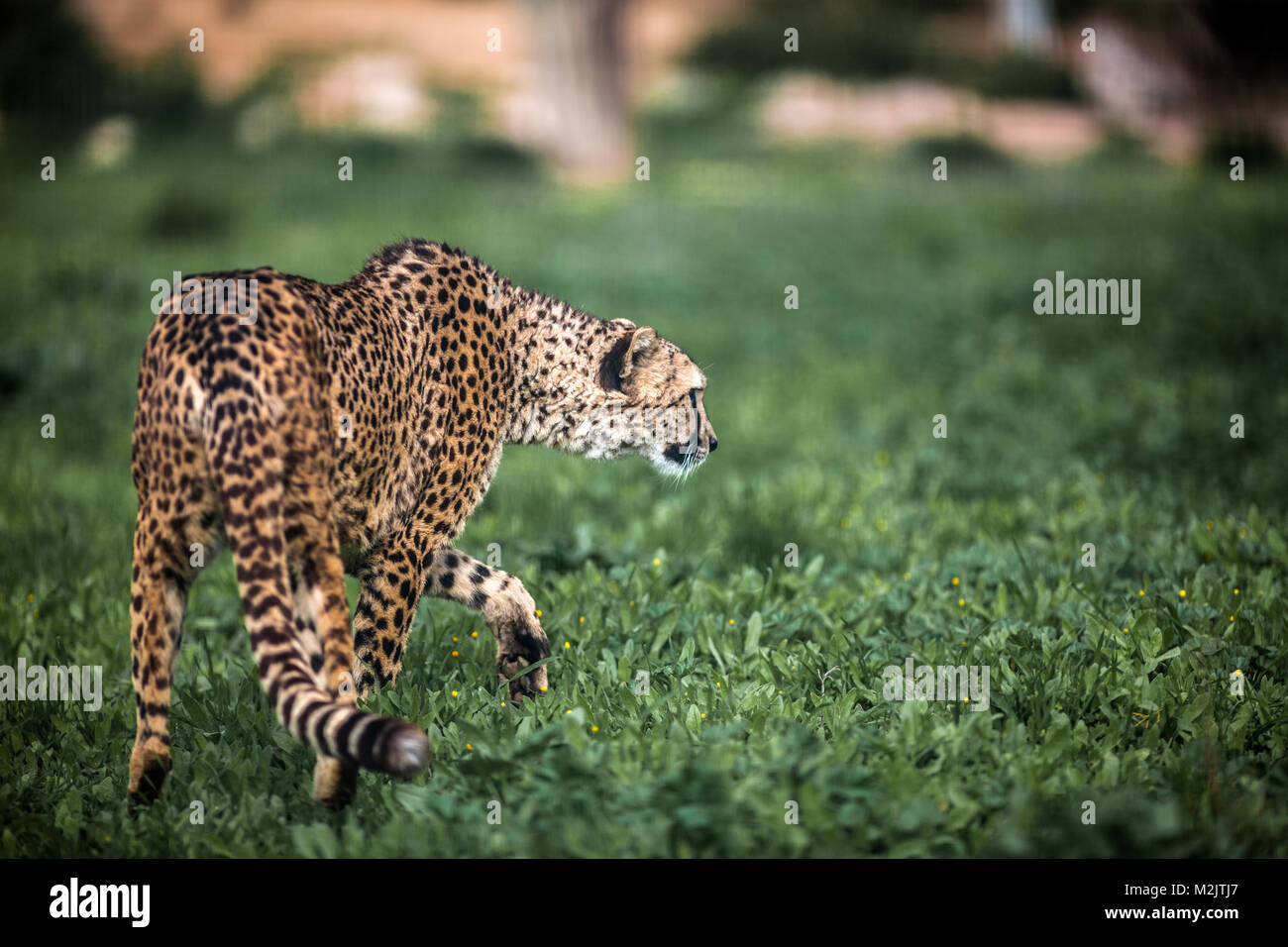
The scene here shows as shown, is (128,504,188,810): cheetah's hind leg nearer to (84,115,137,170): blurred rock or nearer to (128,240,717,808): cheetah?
(128,240,717,808): cheetah

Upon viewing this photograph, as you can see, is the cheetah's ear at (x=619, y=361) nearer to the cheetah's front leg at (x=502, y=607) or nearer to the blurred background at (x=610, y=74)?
the cheetah's front leg at (x=502, y=607)

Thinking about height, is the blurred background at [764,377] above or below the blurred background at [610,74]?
below

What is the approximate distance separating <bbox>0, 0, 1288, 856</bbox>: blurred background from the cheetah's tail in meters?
0.53

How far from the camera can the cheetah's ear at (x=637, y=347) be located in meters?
5.46

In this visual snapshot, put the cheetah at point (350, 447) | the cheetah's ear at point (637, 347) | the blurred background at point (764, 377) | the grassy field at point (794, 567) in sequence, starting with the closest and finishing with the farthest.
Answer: the cheetah at point (350, 447)
the grassy field at point (794, 567)
the blurred background at point (764, 377)
the cheetah's ear at point (637, 347)

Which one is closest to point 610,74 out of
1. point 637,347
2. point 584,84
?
point 584,84

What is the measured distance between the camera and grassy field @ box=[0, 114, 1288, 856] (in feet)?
12.8

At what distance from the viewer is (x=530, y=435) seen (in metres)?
5.38

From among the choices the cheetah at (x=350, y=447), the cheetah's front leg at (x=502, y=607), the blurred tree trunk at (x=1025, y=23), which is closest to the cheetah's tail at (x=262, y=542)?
the cheetah at (x=350, y=447)

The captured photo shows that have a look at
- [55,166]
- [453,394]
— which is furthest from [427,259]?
[55,166]

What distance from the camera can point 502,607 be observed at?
5.06 m

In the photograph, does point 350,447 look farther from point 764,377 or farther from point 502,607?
point 764,377

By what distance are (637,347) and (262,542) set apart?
2.23 meters

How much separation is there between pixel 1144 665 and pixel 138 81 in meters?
18.7
